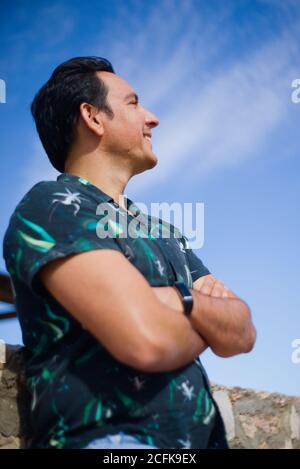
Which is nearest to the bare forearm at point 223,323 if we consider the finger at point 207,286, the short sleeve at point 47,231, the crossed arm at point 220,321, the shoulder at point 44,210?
the crossed arm at point 220,321

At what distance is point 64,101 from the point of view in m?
2.49

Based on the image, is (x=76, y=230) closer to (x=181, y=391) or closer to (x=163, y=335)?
(x=163, y=335)

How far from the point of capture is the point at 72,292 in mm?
1544

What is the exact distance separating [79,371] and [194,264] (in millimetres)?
921

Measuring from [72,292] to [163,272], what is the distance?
436mm

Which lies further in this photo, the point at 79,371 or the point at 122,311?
the point at 79,371

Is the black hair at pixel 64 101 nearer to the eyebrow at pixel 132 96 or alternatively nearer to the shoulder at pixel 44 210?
the eyebrow at pixel 132 96

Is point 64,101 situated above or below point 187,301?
above

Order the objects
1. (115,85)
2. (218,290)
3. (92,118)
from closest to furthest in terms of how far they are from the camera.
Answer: (218,290)
(92,118)
(115,85)

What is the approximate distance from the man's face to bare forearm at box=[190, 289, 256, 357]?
87 centimetres

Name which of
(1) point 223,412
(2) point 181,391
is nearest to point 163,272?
(2) point 181,391

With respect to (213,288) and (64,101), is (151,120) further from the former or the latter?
(213,288)

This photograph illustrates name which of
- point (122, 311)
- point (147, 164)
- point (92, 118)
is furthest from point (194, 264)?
point (122, 311)

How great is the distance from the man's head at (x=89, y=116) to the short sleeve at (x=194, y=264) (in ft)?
1.48
